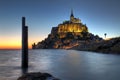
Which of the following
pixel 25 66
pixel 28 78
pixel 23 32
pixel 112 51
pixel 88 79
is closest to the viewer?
pixel 28 78

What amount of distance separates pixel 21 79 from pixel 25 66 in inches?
614

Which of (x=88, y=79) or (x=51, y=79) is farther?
(x=88, y=79)

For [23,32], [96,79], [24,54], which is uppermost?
[23,32]

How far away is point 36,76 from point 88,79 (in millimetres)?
8531

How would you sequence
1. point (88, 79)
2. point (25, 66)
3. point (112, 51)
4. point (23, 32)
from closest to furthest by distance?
point (88, 79) → point (23, 32) → point (25, 66) → point (112, 51)

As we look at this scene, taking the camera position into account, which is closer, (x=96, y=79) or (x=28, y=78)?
(x=28, y=78)

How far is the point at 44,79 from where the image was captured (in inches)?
561

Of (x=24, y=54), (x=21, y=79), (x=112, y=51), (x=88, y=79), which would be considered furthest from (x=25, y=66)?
(x=112, y=51)

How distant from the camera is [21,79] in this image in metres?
14.4

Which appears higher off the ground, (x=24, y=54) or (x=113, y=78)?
(x=24, y=54)

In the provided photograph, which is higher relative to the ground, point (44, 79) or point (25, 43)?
point (25, 43)

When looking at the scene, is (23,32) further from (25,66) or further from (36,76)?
(36,76)

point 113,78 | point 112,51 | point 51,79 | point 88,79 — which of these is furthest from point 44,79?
point 112,51

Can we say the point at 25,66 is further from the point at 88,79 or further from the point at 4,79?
the point at 88,79
